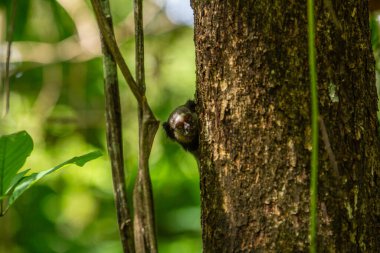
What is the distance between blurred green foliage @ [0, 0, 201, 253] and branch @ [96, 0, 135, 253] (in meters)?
2.55

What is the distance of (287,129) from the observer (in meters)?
1.67

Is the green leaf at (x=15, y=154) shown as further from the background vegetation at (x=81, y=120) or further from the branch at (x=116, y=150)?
the background vegetation at (x=81, y=120)

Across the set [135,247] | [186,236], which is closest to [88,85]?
[186,236]

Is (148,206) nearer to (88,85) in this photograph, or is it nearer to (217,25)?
(217,25)

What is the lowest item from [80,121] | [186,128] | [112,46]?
[80,121]

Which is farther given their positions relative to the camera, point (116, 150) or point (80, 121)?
point (80, 121)

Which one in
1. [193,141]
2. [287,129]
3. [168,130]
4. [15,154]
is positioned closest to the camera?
[287,129]

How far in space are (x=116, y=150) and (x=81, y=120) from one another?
10.9 ft

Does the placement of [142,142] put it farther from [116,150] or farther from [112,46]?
[112,46]

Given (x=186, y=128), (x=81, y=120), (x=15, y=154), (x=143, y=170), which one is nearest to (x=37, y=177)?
(x=15, y=154)

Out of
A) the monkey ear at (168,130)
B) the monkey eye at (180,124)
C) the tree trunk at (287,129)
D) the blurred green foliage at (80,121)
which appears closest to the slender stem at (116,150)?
the monkey eye at (180,124)

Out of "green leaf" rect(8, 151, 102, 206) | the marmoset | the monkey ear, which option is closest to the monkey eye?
the marmoset

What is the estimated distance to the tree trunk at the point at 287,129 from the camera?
1658 millimetres

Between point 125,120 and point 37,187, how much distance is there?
826 millimetres
